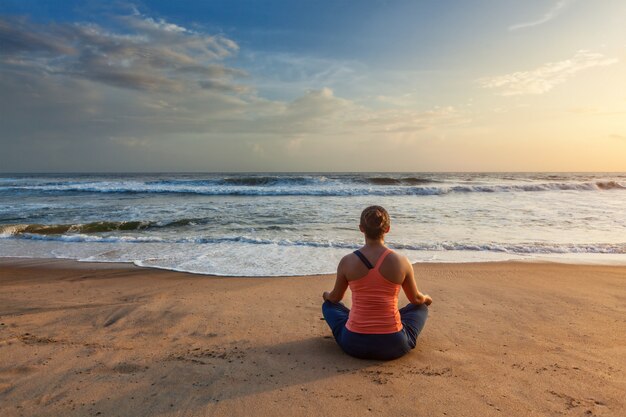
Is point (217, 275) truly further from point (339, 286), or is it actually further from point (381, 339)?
point (381, 339)

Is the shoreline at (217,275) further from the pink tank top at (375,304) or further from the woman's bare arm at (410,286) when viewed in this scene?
the pink tank top at (375,304)

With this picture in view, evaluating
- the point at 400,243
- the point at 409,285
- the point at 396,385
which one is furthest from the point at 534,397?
the point at 400,243

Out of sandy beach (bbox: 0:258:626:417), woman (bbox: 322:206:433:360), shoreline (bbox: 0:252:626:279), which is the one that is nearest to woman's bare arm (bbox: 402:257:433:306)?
woman (bbox: 322:206:433:360)

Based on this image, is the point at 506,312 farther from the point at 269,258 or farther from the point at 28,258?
the point at 28,258

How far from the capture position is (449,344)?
3705mm

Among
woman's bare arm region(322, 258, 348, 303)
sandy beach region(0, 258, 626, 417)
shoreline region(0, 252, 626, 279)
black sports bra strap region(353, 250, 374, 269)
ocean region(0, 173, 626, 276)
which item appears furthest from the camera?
ocean region(0, 173, 626, 276)

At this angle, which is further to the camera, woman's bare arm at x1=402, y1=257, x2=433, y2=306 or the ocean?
the ocean

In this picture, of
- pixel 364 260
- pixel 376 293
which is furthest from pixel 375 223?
pixel 376 293

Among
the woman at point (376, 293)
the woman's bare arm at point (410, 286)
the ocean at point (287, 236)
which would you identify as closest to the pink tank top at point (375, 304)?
the woman at point (376, 293)

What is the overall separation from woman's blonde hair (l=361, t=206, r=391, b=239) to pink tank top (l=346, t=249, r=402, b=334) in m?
0.17

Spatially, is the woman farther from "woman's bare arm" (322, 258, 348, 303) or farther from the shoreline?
the shoreline

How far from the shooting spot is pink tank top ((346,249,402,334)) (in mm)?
3227

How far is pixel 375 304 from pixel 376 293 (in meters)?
0.09

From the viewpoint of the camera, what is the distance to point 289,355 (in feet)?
11.4
